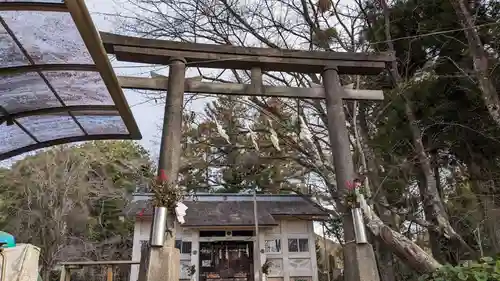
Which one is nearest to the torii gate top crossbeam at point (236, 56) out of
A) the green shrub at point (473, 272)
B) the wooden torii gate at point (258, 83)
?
the wooden torii gate at point (258, 83)

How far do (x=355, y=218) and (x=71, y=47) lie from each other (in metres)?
3.06

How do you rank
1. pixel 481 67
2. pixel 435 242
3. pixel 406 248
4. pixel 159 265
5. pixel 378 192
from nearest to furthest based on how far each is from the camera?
1. pixel 159 265
2. pixel 481 67
3. pixel 406 248
4. pixel 378 192
5. pixel 435 242

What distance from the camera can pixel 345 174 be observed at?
13.1 ft

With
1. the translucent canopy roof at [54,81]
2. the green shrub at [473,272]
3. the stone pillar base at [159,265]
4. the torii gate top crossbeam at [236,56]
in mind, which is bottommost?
the green shrub at [473,272]

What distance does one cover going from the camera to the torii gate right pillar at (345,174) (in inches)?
139

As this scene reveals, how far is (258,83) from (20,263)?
298 centimetres

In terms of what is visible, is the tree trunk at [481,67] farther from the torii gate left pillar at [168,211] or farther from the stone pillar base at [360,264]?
the torii gate left pillar at [168,211]

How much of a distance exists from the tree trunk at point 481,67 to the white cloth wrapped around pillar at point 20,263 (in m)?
5.60

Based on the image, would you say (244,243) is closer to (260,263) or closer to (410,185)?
(260,263)

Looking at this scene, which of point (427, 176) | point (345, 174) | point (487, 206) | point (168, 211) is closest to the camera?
point (168, 211)

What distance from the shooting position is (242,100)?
867cm

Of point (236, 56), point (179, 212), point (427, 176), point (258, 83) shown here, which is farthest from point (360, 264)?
point (427, 176)

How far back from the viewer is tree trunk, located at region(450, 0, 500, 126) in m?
5.06

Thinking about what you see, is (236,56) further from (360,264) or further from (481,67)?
(481,67)
